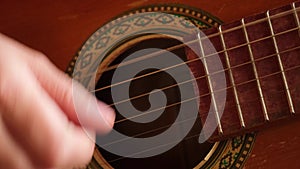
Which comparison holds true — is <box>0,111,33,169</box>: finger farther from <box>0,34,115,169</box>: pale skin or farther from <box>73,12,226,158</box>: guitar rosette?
<box>73,12,226,158</box>: guitar rosette

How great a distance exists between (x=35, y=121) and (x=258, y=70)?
42cm

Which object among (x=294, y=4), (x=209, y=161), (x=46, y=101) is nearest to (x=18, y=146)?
(x=46, y=101)

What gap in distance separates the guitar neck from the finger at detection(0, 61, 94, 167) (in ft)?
1.12

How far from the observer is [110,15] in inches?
36.6

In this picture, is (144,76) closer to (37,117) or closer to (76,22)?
(76,22)

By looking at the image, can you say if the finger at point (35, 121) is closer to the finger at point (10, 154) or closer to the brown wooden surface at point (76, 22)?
the finger at point (10, 154)

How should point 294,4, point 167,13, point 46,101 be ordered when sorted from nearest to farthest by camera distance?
point 46,101
point 294,4
point 167,13

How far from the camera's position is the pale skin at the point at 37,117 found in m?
0.52

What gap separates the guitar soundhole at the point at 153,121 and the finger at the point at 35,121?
0.37 metres

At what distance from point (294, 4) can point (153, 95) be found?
30 centimetres

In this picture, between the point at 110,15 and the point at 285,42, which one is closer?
→ the point at 285,42

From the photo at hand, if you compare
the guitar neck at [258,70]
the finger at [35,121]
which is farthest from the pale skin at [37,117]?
the guitar neck at [258,70]

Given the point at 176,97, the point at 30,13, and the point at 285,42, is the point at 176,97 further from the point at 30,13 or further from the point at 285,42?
the point at 30,13

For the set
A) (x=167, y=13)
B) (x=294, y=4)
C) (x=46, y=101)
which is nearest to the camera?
(x=46, y=101)
